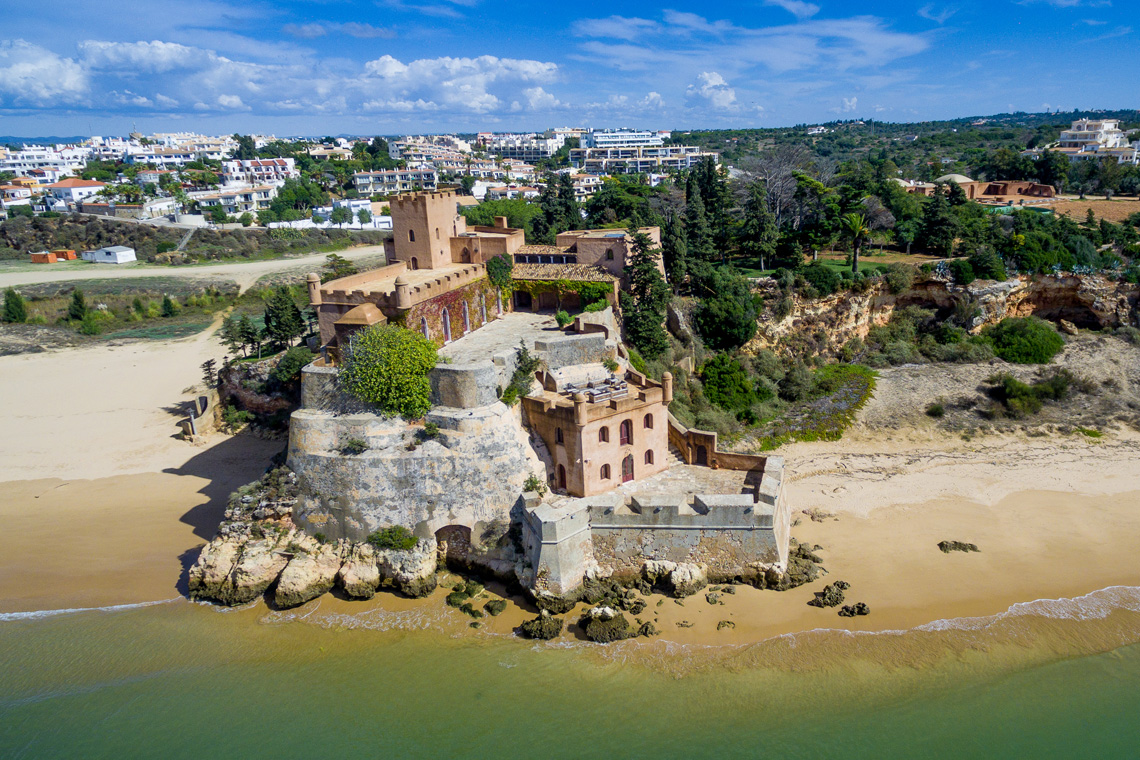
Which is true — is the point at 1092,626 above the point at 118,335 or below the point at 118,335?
below

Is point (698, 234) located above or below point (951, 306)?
above

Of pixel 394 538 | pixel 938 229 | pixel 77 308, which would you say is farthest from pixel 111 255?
pixel 938 229

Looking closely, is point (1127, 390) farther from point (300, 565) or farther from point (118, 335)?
point (118, 335)

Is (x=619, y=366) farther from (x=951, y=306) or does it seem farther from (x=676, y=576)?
(x=951, y=306)

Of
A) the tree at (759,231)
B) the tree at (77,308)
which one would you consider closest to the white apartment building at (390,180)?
the tree at (77,308)

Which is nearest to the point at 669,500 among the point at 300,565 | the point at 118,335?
the point at 300,565
